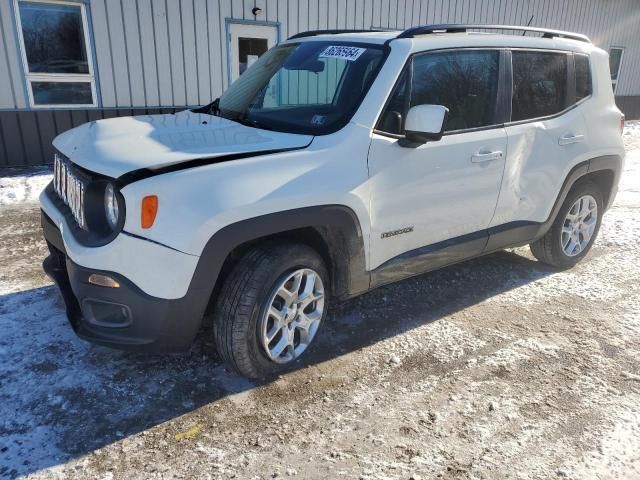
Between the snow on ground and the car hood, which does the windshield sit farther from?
the snow on ground

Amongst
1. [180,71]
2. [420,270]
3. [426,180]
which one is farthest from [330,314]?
[180,71]

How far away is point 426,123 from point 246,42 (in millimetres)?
7558

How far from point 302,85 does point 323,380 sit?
75.7 inches

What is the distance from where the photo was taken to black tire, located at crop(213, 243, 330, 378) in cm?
272

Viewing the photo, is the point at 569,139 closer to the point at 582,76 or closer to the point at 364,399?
the point at 582,76

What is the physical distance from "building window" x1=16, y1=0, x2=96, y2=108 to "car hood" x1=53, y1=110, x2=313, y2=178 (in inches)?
219

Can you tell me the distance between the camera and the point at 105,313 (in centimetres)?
256

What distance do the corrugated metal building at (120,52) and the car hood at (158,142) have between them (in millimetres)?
5496

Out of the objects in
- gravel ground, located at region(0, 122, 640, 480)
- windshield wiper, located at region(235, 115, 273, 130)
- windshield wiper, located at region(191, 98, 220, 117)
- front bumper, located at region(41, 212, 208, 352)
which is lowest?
gravel ground, located at region(0, 122, 640, 480)

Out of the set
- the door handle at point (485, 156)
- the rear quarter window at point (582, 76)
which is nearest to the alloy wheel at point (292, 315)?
the door handle at point (485, 156)

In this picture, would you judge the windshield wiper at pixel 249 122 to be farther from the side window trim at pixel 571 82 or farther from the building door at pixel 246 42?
the building door at pixel 246 42

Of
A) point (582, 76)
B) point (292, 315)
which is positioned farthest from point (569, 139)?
point (292, 315)

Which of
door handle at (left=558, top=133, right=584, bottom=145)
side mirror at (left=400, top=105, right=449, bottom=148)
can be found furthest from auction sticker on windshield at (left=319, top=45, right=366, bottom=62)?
door handle at (left=558, top=133, right=584, bottom=145)

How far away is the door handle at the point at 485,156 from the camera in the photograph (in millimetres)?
3473
